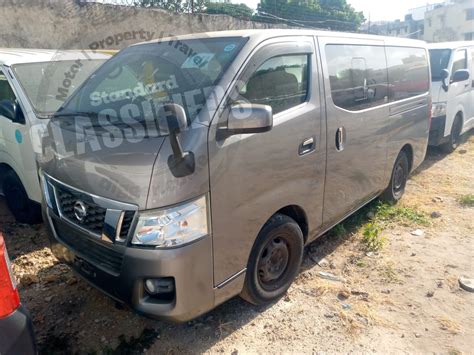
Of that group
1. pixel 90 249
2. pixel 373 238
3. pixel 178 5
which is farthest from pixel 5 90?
pixel 178 5

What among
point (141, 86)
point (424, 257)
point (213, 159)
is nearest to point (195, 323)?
point (213, 159)

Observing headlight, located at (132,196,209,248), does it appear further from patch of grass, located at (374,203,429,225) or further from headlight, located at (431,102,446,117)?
headlight, located at (431,102,446,117)

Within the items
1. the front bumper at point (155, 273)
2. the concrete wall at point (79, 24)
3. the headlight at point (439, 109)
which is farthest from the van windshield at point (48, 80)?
the headlight at point (439, 109)

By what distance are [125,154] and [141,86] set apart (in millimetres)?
747

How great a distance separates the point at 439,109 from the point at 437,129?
1.12ft

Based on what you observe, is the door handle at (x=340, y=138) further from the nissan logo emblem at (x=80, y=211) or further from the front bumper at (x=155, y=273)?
the nissan logo emblem at (x=80, y=211)

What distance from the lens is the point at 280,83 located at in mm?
2520

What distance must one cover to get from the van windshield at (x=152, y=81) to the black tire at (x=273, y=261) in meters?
1.00

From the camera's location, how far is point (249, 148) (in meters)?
2.21

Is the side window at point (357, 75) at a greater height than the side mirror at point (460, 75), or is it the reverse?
the side window at point (357, 75)

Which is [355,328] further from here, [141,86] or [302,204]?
[141,86]

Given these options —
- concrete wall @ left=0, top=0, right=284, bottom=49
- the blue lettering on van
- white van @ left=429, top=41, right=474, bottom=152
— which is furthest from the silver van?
concrete wall @ left=0, top=0, right=284, bottom=49

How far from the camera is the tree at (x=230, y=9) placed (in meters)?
17.3

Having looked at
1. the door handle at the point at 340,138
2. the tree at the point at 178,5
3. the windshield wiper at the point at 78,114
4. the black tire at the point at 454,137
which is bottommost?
the black tire at the point at 454,137
